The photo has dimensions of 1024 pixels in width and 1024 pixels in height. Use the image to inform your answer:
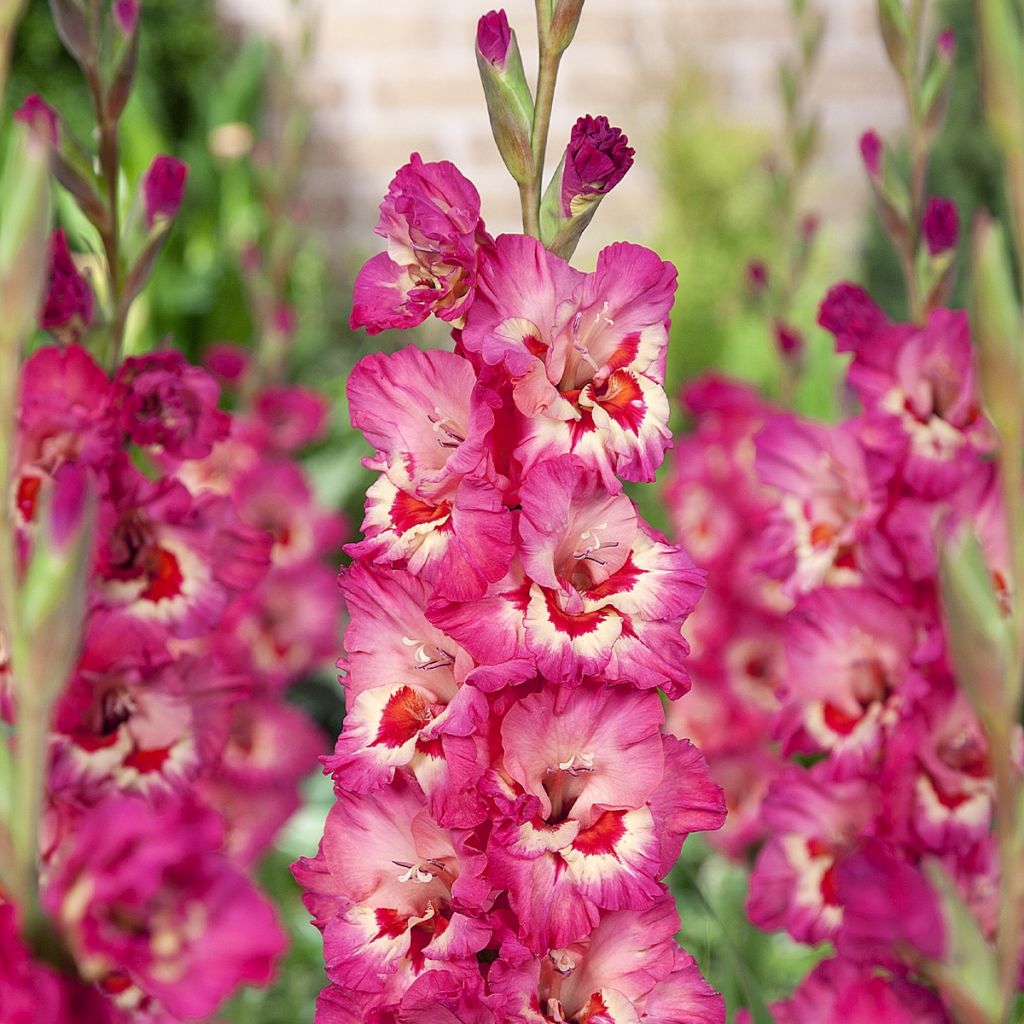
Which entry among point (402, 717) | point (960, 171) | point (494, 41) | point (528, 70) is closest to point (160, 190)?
point (494, 41)

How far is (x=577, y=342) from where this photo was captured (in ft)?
2.02

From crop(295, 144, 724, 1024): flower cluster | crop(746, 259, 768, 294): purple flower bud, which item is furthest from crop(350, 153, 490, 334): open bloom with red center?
crop(746, 259, 768, 294): purple flower bud

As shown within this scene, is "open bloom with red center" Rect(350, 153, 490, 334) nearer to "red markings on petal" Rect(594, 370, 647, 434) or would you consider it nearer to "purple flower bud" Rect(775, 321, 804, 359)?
"red markings on petal" Rect(594, 370, 647, 434)

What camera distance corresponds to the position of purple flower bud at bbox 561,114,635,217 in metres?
0.60

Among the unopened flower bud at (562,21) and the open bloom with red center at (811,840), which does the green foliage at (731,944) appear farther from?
the unopened flower bud at (562,21)

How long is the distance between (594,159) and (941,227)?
0.49 m

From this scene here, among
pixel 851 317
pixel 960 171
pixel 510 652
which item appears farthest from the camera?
pixel 960 171

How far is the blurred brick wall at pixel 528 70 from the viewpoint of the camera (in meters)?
4.07

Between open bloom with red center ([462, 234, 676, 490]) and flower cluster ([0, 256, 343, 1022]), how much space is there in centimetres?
21

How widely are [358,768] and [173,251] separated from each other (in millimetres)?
2604

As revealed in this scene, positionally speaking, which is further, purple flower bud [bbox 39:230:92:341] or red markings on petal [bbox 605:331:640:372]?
purple flower bud [bbox 39:230:92:341]

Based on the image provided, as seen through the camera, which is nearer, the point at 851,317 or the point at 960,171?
the point at 851,317

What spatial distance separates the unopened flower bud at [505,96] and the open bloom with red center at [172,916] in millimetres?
354

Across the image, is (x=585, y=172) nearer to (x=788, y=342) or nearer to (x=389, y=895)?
(x=389, y=895)
